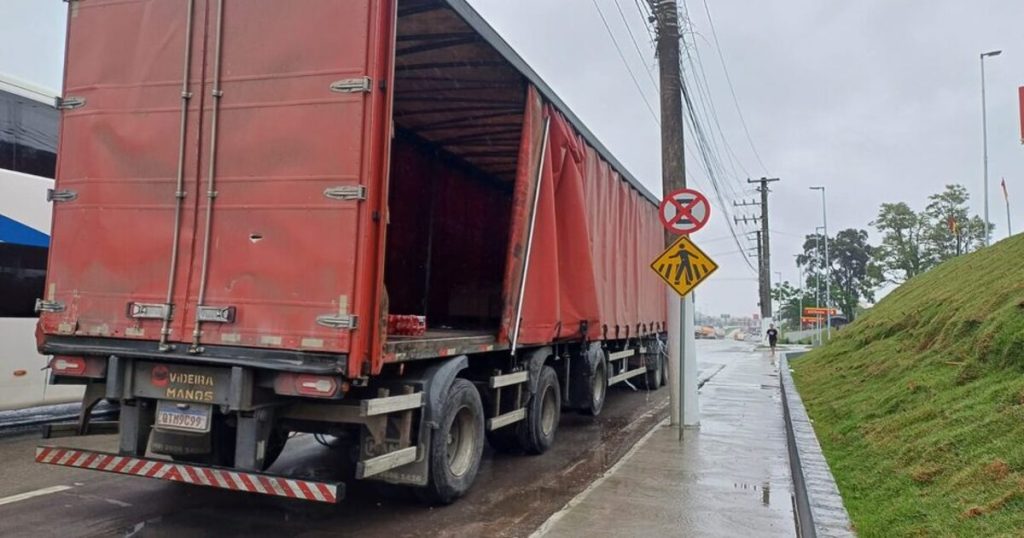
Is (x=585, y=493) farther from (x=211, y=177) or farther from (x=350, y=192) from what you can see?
(x=211, y=177)

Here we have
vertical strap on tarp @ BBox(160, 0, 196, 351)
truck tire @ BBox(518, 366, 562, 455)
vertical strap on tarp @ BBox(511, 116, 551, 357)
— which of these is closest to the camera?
vertical strap on tarp @ BBox(160, 0, 196, 351)

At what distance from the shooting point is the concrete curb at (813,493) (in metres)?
4.61

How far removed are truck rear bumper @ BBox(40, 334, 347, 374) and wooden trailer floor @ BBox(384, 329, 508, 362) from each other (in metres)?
0.49

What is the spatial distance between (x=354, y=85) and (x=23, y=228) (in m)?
5.74

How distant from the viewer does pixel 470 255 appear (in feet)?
37.2

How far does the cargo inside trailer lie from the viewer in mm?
6914

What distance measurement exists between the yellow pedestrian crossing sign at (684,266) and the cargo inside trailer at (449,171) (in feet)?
7.47

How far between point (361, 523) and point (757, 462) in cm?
455

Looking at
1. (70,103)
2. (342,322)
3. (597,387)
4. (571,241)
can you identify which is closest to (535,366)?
(571,241)

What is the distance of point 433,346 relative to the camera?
5.38 metres

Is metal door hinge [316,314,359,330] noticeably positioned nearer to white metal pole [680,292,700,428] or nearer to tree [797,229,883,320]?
white metal pole [680,292,700,428]

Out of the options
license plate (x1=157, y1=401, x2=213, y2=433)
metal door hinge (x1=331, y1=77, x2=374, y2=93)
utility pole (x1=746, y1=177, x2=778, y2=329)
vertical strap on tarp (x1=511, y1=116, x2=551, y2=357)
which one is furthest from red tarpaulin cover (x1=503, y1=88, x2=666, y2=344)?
utility pole (x1=746, y1=177, x2=778, y2=329)

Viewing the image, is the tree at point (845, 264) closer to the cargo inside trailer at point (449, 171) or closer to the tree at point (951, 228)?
the tree at point (951, 228)

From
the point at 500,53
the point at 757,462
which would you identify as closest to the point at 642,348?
the point at 757,462
